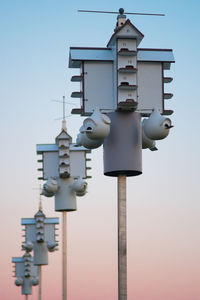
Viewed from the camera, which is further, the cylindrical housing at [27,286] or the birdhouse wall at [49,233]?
the cylindrical housing at [27,286]

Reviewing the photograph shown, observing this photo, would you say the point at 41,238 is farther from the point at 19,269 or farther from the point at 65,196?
the point at 19,269

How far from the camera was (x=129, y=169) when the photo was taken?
18734mm

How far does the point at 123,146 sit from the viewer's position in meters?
18.9

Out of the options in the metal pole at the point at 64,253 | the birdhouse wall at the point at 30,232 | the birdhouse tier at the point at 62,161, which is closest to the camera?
the birdhouse tier at the point at 62,161

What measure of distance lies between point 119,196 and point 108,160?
953mm

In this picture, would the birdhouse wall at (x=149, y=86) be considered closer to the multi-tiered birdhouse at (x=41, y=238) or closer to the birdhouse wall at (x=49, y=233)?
the multi-tiered birdhouse at (x=41, y=238)

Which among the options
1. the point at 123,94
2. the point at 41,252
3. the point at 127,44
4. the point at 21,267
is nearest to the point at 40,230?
the point at 41,252

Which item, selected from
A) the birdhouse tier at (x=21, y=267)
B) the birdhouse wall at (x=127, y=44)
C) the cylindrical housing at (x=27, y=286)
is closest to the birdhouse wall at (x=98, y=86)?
the birdhouse wall at (x=127, y=44)

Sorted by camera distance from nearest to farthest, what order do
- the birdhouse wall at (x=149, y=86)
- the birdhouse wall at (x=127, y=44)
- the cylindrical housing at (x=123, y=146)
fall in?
the cylindrical housing at (x=123, y=146) → the birdhouse wall at (x=127, y=44) → the birdhouse wall at (x=149, y=86)

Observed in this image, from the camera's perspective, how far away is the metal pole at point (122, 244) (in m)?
18.2

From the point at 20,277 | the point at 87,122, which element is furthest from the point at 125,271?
the point at 20,277

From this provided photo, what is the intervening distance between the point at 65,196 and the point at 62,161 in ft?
4.97

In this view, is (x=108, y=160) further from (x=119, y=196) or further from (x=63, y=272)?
(x=63, y=272)

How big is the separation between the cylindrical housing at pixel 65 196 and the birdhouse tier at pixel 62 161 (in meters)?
0.33
